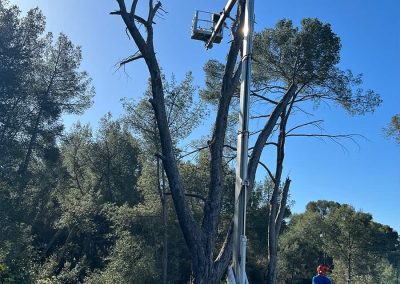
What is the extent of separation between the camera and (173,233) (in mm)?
27328

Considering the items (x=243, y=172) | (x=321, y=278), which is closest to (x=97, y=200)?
(x=321, y=278)

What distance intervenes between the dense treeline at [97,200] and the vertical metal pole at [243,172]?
17.7ft

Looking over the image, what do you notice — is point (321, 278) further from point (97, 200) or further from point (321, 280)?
point (97, 200)

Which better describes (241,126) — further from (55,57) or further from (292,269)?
(292,269)

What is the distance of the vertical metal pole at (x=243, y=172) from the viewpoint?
4.83 m

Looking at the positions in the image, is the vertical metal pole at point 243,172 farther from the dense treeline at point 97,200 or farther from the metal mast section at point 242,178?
the dense treeline at point 97,200

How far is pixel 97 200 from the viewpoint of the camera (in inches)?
1191

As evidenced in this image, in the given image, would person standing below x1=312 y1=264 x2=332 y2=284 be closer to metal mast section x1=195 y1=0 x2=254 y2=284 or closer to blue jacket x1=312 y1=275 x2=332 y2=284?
blue jacket x1=312 y1=275 x2=332 y2=284

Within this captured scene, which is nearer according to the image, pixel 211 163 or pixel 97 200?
pixel 211 163

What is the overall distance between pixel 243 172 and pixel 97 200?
2647 cm

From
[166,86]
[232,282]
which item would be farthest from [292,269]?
[232,282]

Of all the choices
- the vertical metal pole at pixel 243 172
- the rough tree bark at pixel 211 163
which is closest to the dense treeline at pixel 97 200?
the rough tree bark at pixel 211 163

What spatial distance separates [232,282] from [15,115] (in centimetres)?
1808

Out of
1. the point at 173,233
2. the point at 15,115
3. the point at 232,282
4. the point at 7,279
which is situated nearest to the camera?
the point at 232,282
